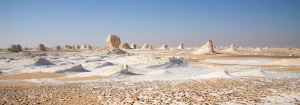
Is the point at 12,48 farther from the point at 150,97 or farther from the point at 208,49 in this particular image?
the point at 150,97

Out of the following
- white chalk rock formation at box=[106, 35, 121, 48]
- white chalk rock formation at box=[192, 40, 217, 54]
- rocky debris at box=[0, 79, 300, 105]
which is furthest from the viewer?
white chalk rock formation at box=[106, 35, 121, 48]

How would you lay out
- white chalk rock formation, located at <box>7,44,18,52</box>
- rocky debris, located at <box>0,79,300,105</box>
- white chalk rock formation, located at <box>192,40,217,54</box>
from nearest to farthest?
rocky debris, located at <box>0,79,300,105</box>
white chalk rock formation, located at <box>192,40,217,54</box>
white chalk rock formation, located at <box>7,44,18,52</box>

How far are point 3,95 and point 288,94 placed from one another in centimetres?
1086

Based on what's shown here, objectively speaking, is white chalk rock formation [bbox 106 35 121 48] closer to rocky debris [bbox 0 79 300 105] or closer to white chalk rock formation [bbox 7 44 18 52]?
white chalk rock formation [bbox 7 44 18 52]

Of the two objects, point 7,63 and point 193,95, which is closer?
point 193,95

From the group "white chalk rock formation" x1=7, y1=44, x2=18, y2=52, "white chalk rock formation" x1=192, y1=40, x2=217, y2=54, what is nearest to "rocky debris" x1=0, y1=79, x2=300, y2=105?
"white chalk rock formation" x1=192, y1=40, x2=217, y2=54

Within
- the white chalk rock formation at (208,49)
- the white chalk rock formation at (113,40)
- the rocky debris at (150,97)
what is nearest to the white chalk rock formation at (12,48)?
the white chalk rock formation at (113,40)

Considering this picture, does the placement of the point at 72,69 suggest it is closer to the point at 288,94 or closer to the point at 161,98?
the point at 161,98

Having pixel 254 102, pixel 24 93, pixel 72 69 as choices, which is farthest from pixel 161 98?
pixel 72 69

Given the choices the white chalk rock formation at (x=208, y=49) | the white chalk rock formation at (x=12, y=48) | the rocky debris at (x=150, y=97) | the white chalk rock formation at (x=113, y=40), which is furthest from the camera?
the white chalk rock formation at (x=113, y=40)

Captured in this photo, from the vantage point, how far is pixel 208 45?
45.6 meters

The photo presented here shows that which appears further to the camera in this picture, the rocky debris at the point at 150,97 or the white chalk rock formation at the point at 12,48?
the white chalk rock formation at the point at 12,48

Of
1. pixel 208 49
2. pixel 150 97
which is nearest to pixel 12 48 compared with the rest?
pixel 208 49

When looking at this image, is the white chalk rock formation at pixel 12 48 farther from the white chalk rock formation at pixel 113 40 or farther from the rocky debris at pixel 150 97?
the rocky debris at pixel 150 97
